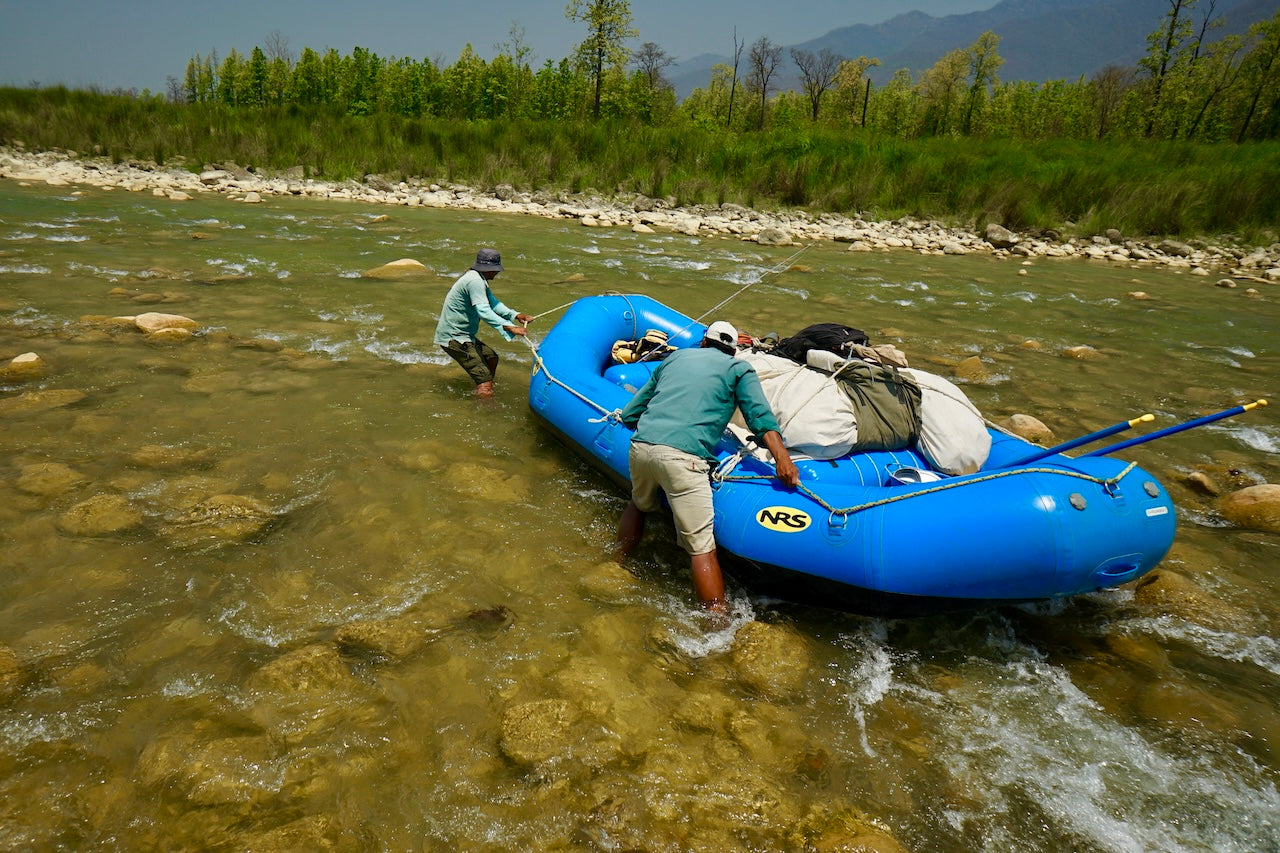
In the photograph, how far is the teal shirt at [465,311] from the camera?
19.8 feet

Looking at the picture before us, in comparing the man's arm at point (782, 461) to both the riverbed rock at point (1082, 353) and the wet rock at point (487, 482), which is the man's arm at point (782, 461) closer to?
the wet rock at point (487, 482)

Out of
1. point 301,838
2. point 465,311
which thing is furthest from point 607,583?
point 465,311

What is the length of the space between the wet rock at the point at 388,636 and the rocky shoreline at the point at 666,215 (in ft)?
44.1

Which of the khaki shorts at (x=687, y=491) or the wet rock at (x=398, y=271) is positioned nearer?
the khaki shorts at (x=687, y=491)

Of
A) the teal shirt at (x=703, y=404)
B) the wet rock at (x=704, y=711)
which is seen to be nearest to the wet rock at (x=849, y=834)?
the wet rock at (x=704, y=711)

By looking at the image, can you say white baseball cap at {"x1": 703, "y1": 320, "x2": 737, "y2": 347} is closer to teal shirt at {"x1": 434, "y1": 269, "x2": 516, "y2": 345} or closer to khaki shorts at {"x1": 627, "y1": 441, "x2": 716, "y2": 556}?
khaki shorts at {"x1": 627, "y1": 441, "x2": 716, "y2": 556}

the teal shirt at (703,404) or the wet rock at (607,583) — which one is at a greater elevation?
the teal shirt at (703,404)

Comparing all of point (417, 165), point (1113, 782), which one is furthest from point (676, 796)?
point (417, 165)

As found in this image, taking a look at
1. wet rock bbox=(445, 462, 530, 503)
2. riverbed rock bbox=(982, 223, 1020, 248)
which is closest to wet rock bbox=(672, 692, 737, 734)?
wet rock bbox=(445, 462, 530, 503)

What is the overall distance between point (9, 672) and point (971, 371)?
774cm

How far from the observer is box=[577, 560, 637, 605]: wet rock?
3766mm

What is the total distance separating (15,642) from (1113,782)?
15.3ft

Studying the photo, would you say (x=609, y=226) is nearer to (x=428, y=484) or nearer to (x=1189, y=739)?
(x=428, y=484)

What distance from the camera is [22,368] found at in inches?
229
